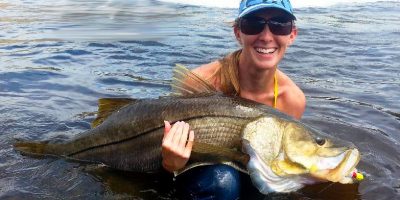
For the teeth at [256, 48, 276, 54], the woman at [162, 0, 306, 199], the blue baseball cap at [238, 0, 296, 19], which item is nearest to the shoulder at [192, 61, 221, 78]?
the woman at [162, 0, 306, 199]

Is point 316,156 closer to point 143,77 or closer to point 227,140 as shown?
point 227,140

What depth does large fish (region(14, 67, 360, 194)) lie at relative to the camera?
3111 millimetres

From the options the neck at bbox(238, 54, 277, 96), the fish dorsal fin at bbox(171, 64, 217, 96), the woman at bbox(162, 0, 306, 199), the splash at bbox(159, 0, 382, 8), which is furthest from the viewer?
the splash at bbox(159, 0, 382, 8)

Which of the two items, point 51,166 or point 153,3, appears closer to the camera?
point 51,166

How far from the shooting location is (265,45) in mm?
3820

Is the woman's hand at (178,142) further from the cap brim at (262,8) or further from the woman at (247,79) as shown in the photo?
the cap brim at (262,8)

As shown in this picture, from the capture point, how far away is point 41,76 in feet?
25.2

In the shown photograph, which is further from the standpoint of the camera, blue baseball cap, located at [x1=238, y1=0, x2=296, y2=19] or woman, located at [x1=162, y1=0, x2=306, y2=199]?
blue baseball cap, located at [x1=238, y1=0, x2=296, y2=19]

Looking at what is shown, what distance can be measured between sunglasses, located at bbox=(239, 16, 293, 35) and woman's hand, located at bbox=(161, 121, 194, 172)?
40.2 inches

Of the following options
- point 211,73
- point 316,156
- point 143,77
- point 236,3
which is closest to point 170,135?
point 316,156

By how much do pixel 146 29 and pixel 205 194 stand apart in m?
9.76

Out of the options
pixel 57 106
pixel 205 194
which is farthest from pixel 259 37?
pixel 57 106

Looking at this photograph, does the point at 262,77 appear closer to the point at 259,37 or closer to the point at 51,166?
the point at 259,37

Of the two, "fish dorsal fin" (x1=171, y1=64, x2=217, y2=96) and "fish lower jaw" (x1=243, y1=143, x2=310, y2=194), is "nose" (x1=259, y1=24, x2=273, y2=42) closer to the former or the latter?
"fish dorsal fin" (x1=171, y1=64, x2=217, y2=96)
